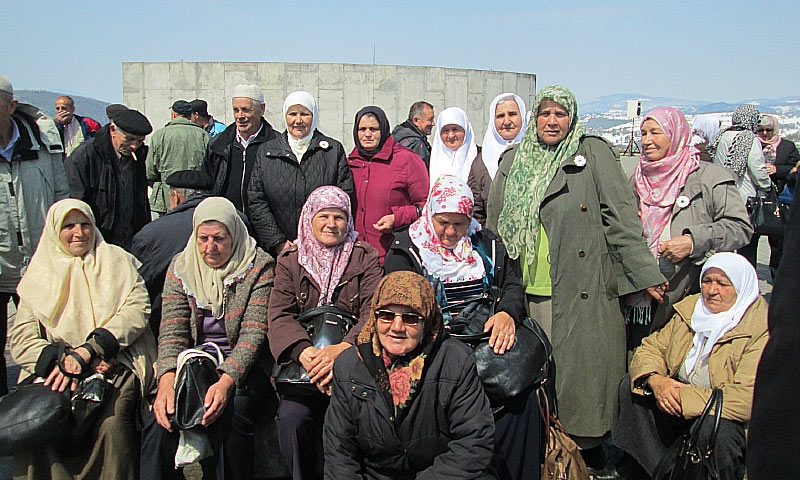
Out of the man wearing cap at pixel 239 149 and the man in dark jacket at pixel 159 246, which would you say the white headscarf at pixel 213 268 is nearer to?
the man in dark jacket at pixel 159 246

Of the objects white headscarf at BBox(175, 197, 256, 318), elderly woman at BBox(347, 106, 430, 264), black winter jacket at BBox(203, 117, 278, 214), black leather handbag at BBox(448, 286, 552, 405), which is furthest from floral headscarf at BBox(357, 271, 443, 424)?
black winter jacket at BBox(203, 117, 278, 214)

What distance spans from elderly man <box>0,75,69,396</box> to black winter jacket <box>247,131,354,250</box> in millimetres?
1353

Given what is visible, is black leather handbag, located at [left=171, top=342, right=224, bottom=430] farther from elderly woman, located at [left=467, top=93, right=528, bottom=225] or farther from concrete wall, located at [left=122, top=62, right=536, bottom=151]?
concrete wall, located at [left=122, top=62, right=536, bottom=151]

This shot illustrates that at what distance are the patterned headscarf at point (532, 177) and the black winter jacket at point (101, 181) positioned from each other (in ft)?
9.38

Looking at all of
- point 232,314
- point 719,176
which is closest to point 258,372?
point 232,314

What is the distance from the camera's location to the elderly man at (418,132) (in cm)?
650

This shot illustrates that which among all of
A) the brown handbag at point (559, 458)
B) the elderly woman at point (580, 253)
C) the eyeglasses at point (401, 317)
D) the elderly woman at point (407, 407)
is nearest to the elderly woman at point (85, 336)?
the elderly woman at point (407, 407)

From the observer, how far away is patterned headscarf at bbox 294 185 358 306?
11.6 ft

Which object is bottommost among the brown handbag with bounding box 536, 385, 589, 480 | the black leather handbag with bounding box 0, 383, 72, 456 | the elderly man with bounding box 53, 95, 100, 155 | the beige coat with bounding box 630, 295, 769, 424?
the brown handbag with bounding box 536, 385, 589, 480

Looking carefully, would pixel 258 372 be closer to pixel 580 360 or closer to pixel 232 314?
pixel 232 314

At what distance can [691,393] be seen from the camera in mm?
3092

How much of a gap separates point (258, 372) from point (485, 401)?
1.29 m

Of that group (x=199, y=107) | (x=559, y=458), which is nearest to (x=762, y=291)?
(x=559, y=458)

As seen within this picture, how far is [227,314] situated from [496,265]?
4.87ft
